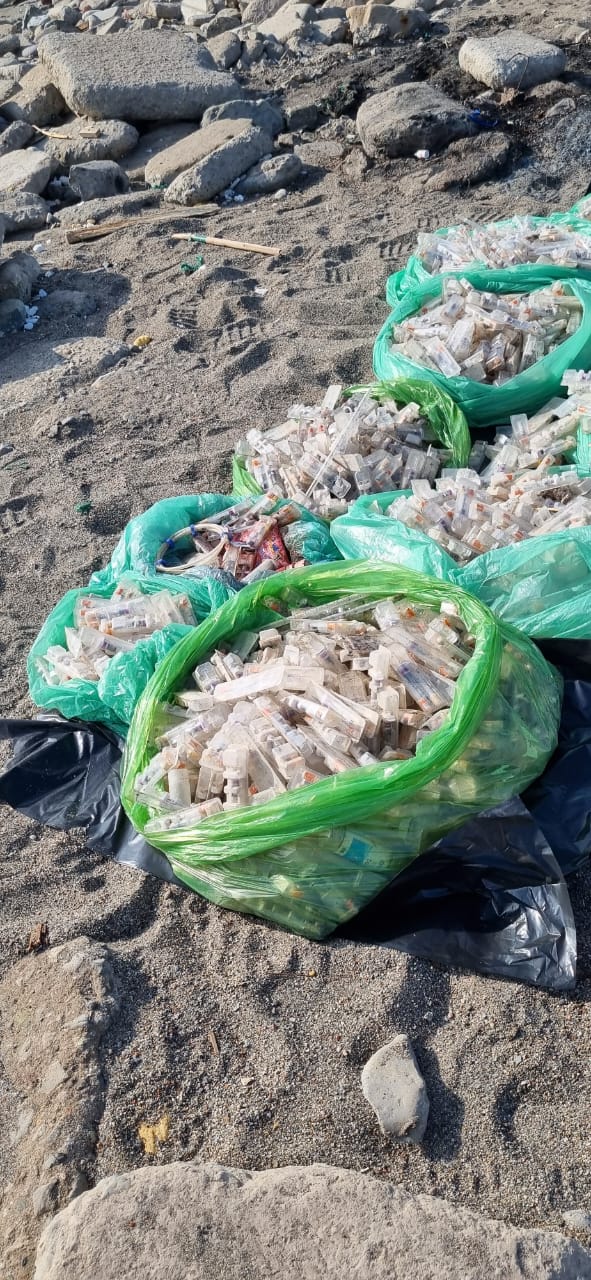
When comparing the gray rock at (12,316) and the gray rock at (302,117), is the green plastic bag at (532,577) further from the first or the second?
the gray rock at (302,117)

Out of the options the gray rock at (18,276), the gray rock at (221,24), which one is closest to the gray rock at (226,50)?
the gray rock at (221,24)

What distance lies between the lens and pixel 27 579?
4.46m

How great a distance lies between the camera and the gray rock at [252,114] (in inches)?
344

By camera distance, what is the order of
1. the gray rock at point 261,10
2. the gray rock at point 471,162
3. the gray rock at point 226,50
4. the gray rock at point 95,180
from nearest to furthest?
the gray rock at point 471,162 → the gray rock at point 95,180 → the gray rock at point 226,50 → the gray rock at point 261,10

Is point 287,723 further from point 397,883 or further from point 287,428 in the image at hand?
point 287,428

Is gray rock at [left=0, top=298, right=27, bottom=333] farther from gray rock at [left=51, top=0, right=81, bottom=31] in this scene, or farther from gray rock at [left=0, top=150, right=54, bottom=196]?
gray rock at [left=51, top=0, right=81, bottom=31]

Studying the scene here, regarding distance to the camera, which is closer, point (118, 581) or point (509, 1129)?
point (509, 1129)

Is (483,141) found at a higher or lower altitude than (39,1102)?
higher

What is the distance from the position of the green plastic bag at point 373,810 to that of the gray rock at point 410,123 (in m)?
5.88

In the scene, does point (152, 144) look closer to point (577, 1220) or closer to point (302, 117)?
point (302, 117)

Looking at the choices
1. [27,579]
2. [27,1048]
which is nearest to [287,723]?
[27,1048]

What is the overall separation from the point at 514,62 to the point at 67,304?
424cm

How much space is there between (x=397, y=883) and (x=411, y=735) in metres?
0.43

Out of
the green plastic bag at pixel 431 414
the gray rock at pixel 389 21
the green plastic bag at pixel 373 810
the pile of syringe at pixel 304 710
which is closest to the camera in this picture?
the green plastic bag at pixel 373 810
